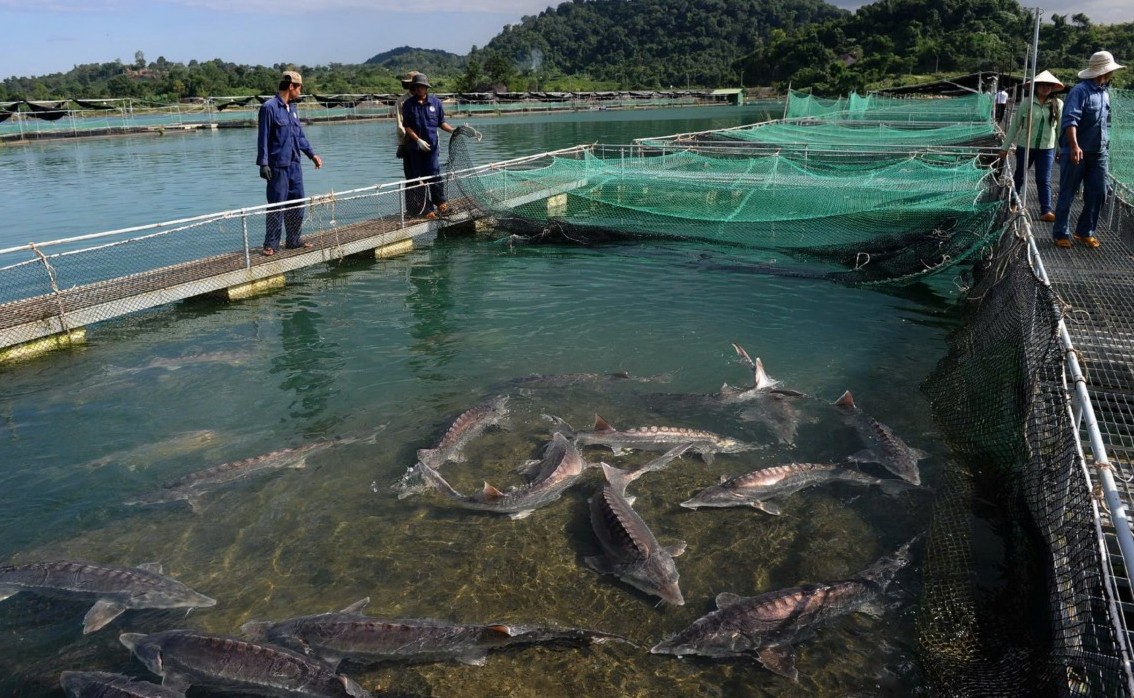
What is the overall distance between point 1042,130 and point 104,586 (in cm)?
1121

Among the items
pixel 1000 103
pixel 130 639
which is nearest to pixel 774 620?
pixel 130 639

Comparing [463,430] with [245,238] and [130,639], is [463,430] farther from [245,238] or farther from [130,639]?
[245,238]

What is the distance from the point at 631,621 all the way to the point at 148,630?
2.83 metres

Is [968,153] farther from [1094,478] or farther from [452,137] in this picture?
[1094,478]

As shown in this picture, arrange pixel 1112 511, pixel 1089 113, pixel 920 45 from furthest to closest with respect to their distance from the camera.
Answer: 1. pixel 920 45
2. pixel 1089 113
3. pixel 1112 511

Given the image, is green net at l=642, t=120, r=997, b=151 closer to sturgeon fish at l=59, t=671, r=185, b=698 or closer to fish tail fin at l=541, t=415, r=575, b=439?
fish tail fin at l=541, t=415, r=575, b=439

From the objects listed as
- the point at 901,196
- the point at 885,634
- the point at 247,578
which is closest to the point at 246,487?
the point at 247,578

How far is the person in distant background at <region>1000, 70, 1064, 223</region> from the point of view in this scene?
987 centimetres

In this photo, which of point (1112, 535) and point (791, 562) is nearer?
point (1112, 535)

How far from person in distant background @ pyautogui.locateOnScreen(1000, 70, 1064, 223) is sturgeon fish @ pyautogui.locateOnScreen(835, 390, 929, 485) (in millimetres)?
4999

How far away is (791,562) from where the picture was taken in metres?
5.22

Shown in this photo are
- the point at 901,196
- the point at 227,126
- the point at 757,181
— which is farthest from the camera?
the point at 227,126

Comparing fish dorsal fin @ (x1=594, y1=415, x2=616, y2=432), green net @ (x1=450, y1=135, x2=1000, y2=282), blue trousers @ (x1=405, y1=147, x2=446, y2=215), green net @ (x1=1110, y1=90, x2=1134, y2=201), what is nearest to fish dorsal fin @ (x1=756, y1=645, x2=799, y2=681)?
fish dorsal fin @ (x1=594, y1=415, x2=616, y2=432)

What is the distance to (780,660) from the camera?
4.30 m
